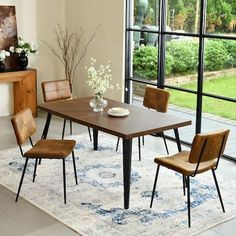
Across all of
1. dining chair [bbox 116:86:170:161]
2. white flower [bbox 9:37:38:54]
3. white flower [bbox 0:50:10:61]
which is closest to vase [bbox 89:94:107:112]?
dining chair [bbox 116:86:170:161]

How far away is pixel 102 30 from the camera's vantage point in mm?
7422

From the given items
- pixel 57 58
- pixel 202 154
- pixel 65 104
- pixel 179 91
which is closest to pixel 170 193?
pixel 202 154

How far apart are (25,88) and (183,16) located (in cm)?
269

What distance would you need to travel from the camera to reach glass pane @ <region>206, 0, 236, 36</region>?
18.7ft

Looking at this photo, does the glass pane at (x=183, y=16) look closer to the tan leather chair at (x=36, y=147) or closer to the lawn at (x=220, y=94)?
the lawn at (x=220, y=94)

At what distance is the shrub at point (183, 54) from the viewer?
6258mm

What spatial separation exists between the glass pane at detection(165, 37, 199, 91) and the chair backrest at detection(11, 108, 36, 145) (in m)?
2.38

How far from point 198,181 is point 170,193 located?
17.6 inches

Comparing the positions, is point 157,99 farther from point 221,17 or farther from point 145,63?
point 145,63

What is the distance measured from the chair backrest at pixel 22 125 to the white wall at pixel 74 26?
2683mm

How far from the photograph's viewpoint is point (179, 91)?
6508mm

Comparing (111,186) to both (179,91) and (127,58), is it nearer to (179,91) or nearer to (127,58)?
(179,91)

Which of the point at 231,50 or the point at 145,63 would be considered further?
the point at 145,63

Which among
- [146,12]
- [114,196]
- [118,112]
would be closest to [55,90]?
[118,112]
